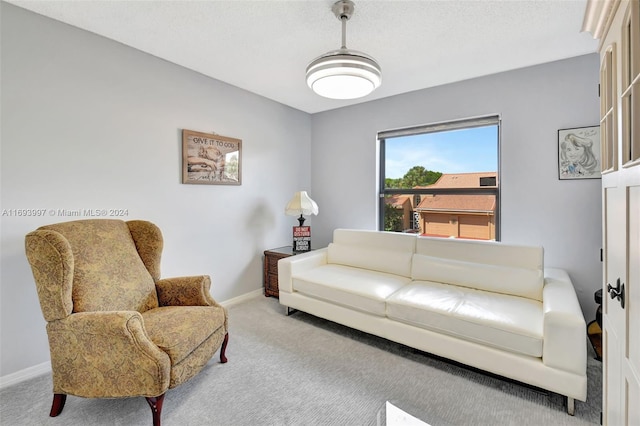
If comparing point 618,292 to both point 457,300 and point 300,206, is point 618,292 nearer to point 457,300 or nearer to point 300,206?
point 457,300

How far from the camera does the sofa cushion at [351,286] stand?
2.37 m

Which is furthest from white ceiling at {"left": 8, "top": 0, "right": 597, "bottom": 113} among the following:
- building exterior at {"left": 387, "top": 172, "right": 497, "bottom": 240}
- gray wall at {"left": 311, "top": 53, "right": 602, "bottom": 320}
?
building exterior at {"left": 387, "top": 172, "right": 497, "bottom": 240}

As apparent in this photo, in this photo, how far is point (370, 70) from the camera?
1.87 m

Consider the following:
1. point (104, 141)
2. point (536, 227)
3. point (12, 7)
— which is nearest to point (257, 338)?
point (104, 141)

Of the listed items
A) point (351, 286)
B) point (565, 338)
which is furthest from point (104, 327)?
point (565, 338)

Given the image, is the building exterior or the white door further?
the building exterior

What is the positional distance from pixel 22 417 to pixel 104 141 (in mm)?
1888

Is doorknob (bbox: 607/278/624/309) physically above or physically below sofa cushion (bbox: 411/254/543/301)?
above

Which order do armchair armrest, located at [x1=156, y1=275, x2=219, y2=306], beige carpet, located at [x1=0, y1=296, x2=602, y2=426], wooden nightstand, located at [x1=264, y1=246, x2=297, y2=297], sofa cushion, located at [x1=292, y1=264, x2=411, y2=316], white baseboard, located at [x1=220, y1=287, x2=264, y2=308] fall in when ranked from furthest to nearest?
1. wooden nightstand, located at [x1=264, y1=246, x2=297, y2=297]
2. white baseboard, located at [x1=220, y1=287, x2=264, y2=308]
3. sofa cushion, located at [x1=292, y1=264, x2=411, y2=316]
4. armchair armrest, located at [x1=156, y1=275, x2=219, y2=306]
5. beige carpet, located at [x1=0, y1=296, x2=602, y2=426]

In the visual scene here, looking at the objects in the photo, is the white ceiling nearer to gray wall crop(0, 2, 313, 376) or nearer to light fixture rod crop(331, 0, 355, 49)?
light fixture rod crop(331, 0, 355, 49)

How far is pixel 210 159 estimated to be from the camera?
3053mm

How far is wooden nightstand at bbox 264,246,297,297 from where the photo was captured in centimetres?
345

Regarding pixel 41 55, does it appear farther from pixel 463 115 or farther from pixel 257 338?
pixel 463 115

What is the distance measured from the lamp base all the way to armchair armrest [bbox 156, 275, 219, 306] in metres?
1.51
